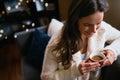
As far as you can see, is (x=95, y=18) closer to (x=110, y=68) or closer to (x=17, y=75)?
(x=110, y=68)

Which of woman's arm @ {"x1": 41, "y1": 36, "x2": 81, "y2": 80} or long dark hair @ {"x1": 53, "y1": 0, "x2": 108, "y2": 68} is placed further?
woman's arm @ {"x1": 41, "y1": 36, "x2": 81, "y2": 80}

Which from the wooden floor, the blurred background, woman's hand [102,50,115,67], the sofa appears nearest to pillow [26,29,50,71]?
the sofa

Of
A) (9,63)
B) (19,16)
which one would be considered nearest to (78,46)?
(9,63)

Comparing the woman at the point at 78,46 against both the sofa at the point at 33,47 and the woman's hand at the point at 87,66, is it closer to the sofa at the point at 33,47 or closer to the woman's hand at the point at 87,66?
the woman's hand at the point at 87,66

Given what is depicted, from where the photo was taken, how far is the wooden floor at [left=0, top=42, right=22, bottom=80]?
2.48 m

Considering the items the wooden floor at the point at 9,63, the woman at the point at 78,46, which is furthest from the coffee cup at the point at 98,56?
the wooden floor at the point at 9,63

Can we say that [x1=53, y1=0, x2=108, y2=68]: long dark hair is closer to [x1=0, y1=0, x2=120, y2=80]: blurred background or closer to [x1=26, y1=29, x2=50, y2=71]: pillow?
[x1=26, y1=29, x2=50, y2=71]: pillow

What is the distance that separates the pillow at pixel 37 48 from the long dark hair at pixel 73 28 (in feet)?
1.45

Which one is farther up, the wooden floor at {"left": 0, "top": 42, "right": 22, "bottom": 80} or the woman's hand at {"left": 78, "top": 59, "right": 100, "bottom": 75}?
the woman's hand at {"left": 78, "top": 59, "right": 100, "bottom": 75}

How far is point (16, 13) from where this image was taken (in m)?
2.87

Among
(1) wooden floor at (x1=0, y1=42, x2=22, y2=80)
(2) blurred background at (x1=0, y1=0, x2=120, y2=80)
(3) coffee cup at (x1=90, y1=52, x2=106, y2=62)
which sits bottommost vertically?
(1) wooden floor at (x1=0, y1=42, x2=22, y2=80)

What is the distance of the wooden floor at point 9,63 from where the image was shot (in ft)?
8.14

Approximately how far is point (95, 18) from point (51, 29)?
689 mm

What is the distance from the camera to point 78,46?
129cm
